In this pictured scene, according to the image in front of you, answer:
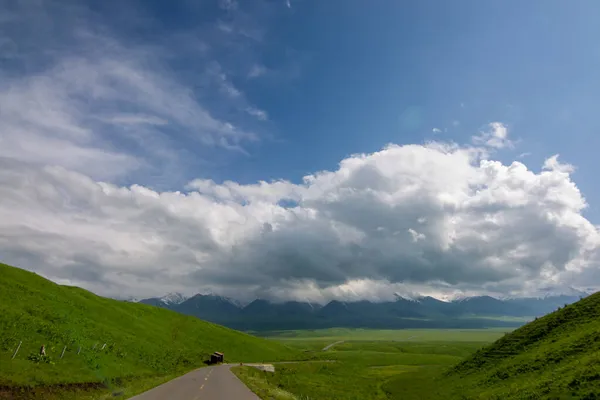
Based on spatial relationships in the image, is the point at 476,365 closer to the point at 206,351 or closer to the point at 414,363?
the point at 206,351

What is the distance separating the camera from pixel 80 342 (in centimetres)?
5853

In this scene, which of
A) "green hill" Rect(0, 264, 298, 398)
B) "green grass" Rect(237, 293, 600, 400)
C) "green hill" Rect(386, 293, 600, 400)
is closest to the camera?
"green hill" Rect(386, 293, 600, 400)

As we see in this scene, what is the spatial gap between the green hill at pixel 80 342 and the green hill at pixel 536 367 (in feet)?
138

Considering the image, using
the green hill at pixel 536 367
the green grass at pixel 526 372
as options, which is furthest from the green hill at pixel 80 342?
the green hill at pixel 536 367

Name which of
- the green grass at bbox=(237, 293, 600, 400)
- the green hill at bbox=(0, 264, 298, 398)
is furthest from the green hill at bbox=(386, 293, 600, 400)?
the green hill at bbox=(0, 264, 298, 398)

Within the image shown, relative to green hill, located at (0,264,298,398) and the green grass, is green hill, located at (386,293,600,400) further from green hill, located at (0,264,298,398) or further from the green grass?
green hill, located at (0,264,298,398)

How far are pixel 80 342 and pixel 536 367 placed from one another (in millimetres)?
59556

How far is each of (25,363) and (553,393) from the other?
48.9m

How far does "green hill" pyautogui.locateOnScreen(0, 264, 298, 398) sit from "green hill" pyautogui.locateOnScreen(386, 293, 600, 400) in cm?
4195

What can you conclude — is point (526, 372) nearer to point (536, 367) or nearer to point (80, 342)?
point (536, 367)

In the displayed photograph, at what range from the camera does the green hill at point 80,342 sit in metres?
42.5

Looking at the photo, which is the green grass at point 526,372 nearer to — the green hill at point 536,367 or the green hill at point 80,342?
the green hill at point 536,367

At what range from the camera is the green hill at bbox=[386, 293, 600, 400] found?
33500mm

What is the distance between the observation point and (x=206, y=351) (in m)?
114
